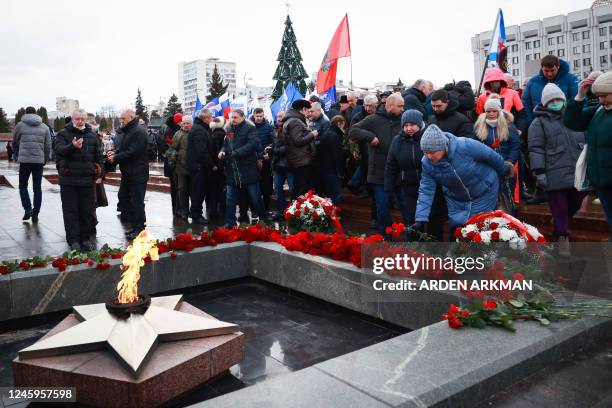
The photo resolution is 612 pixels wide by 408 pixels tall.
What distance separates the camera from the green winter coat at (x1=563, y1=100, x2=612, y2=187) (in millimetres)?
4891

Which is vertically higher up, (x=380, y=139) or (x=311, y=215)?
(x=380, y=139)

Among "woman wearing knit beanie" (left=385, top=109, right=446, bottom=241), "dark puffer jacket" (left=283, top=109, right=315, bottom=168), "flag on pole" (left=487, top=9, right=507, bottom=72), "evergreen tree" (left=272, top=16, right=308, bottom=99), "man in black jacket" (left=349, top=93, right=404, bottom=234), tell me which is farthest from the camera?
"evergreen tree" (left=272, top=16, right=308, bottom=99)

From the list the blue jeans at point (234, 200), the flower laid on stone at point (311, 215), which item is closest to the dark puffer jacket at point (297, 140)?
the blue jeans at point (234, 200)

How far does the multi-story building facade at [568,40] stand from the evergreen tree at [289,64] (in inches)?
2044

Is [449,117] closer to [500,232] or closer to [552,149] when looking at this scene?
[552,149]

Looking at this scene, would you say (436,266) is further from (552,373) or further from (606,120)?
(606,120)

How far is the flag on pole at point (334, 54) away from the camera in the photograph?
1201 centimetres

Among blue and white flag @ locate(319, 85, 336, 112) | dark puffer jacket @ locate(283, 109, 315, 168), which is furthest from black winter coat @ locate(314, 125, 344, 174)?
blue and white flag @ locate(319, 85, 336, 112)

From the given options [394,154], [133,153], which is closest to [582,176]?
[394,154]

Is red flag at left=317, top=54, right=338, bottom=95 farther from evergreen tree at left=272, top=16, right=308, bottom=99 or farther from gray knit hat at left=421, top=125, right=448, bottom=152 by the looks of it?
evergreen tree at left=272, top=16, right=308, bottom=99

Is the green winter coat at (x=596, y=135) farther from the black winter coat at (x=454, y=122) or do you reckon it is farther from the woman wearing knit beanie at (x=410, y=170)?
the woman wearing knit beanie at (x=410, y=170)

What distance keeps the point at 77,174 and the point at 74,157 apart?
23cm

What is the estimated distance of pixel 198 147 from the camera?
9.70 meters

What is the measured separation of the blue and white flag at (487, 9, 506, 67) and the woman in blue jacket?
5120 millimetres
